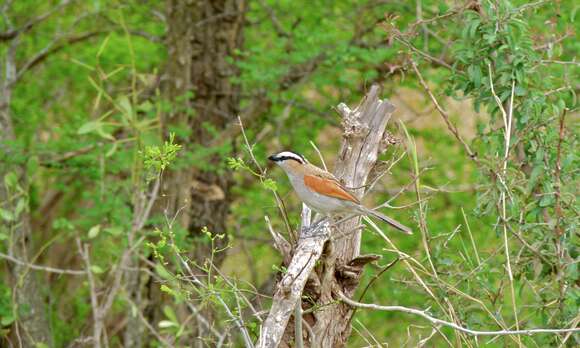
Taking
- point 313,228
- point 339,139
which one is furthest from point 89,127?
point 313,228

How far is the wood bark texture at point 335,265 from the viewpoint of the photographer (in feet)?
12.7

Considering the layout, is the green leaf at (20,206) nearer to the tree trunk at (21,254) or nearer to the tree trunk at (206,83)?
the tree trunk at (21,254)

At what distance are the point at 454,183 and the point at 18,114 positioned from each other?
4838 millimetres

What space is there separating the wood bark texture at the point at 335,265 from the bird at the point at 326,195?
94 mm

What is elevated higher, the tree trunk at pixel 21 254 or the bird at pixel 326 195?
the bird at pixel 326 195

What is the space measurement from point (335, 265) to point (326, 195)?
412mm

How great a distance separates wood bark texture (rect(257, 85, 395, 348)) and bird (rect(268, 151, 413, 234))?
0.31 feet

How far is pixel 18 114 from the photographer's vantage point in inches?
380

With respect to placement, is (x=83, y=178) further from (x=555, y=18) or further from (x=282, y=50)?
(x=555, y=18)

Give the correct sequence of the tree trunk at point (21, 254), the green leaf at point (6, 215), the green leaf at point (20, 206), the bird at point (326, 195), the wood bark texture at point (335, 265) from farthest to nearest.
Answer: the tree trunk at point (21, 254), the green leaf at point (20, 206), the green leaf at point (6, 215), the bird at point (326, 195), the wood bark texture at point (335, 265)

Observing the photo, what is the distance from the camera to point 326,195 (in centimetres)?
502

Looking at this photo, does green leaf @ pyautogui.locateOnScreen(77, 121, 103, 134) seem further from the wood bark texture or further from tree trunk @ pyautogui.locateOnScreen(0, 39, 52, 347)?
the wood bark texture

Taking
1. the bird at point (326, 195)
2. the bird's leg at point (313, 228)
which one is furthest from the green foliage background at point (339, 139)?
the bird's leg at point (313, 228)

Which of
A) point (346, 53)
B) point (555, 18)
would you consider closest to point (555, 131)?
point (555, 18)
